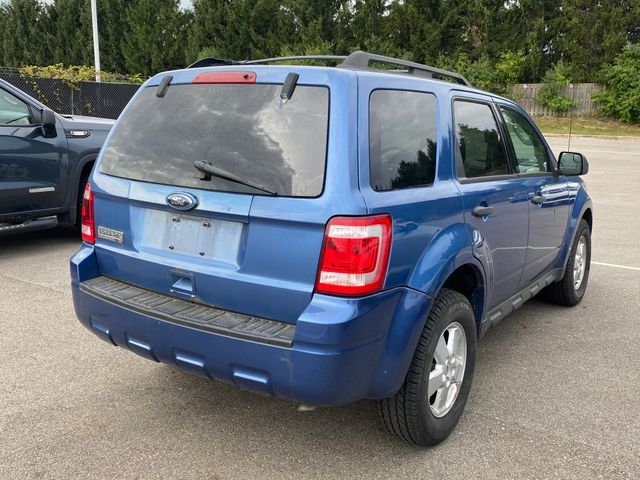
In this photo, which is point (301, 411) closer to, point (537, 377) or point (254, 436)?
point (254, 436)

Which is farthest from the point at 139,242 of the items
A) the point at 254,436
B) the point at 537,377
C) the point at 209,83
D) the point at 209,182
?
the point at 537,377

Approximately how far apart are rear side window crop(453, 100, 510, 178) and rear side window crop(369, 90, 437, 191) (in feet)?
0.93

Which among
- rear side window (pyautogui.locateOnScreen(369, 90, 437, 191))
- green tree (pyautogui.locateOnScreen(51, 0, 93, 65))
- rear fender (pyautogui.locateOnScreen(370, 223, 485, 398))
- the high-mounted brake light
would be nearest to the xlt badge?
the high-mounted brake light

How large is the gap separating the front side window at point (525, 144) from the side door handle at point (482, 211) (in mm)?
754

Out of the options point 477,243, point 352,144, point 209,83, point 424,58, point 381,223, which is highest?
point 424,58

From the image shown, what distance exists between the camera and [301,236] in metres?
2.50

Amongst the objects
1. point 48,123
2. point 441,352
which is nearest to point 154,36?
point 48,123

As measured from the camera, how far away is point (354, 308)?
243 cm

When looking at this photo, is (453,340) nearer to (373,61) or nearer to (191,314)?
(191,314)

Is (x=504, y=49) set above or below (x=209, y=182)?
above

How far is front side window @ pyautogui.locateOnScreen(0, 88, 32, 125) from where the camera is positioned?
627cm

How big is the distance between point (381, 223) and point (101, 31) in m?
55.5

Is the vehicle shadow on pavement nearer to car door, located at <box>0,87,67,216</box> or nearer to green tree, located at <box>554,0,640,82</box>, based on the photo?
car door, located at <box>0,87,67,216</box>

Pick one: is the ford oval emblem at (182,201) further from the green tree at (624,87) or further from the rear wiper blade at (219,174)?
the green tree at (624,87)
